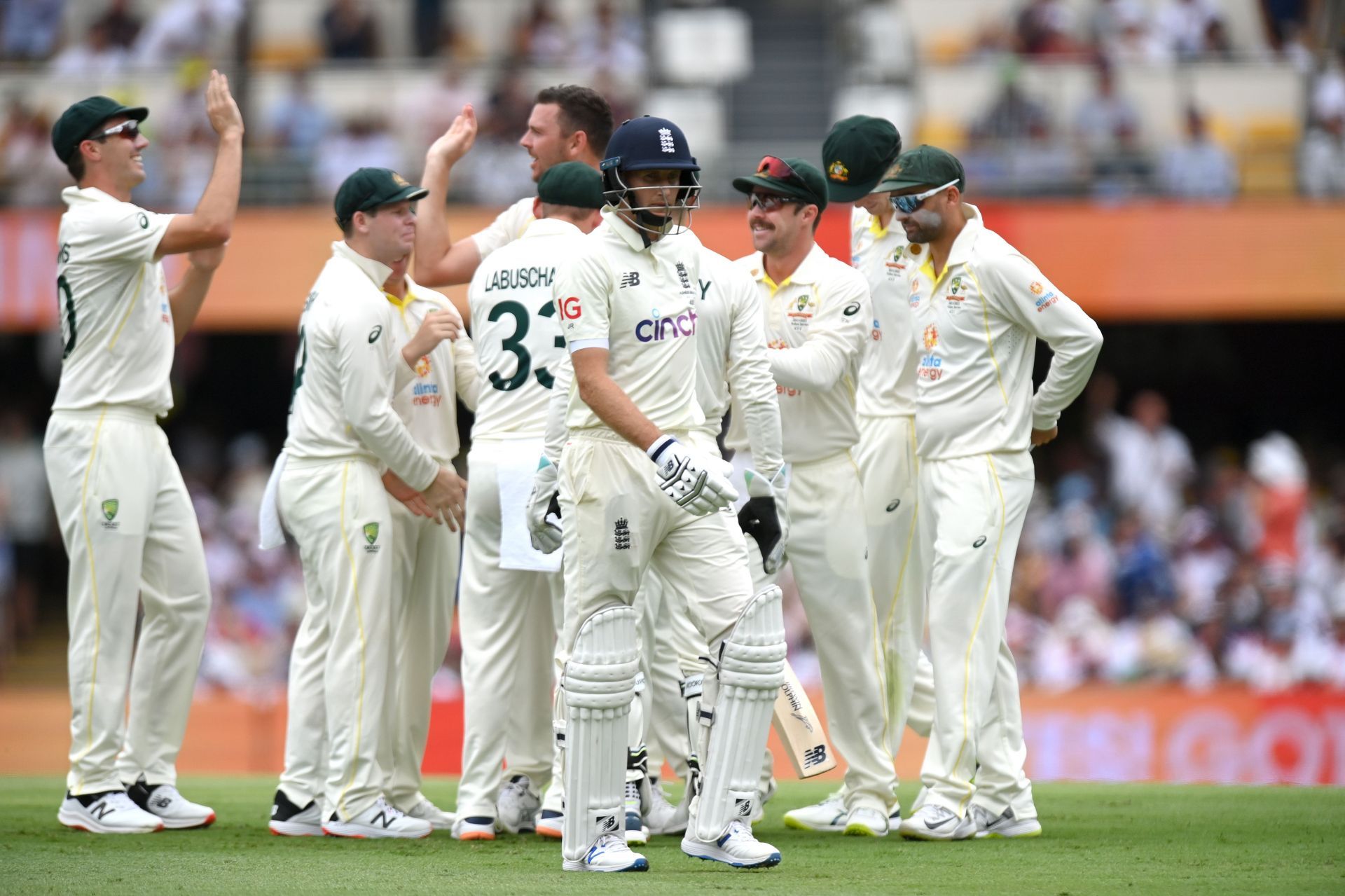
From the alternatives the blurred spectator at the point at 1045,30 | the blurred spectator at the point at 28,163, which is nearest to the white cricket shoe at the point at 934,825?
the blurred spectator at the point at 1045,30

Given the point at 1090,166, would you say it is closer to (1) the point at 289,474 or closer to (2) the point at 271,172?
(2) the point at 271,172

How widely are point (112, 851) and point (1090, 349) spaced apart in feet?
13.6

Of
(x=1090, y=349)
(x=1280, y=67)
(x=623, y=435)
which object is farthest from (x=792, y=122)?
(x=623, y=435)

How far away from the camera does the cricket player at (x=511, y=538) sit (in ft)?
22.5

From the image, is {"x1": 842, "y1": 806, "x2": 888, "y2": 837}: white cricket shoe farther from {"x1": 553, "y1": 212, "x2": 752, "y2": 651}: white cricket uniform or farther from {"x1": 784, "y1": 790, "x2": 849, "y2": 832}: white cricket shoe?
{"x1": 553, "y1": 212, "x2": 752, "y2": 651}: white cricket uniform

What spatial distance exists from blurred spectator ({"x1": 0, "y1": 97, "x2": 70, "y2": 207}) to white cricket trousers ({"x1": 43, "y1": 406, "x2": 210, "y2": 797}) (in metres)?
9.58

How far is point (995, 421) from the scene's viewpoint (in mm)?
6867

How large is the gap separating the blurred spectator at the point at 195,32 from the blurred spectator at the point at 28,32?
0.99 m

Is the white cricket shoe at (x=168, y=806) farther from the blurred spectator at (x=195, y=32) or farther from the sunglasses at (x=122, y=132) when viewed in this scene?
the blurred spectator at (x=195, y=32)

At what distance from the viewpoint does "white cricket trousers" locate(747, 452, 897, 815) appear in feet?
23.1

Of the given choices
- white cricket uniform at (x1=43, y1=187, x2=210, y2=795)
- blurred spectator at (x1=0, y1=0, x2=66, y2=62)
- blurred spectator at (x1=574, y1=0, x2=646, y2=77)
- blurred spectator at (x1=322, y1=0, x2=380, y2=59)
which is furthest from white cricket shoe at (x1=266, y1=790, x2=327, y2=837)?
blurred spectator at (x1=0, y1=0, x2=66, y2=62)

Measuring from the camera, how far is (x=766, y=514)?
6.26m

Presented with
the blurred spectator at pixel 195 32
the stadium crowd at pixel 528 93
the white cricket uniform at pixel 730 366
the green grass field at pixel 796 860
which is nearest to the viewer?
the green grass field at pixel 796 860

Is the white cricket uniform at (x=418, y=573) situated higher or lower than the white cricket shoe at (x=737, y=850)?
higher
